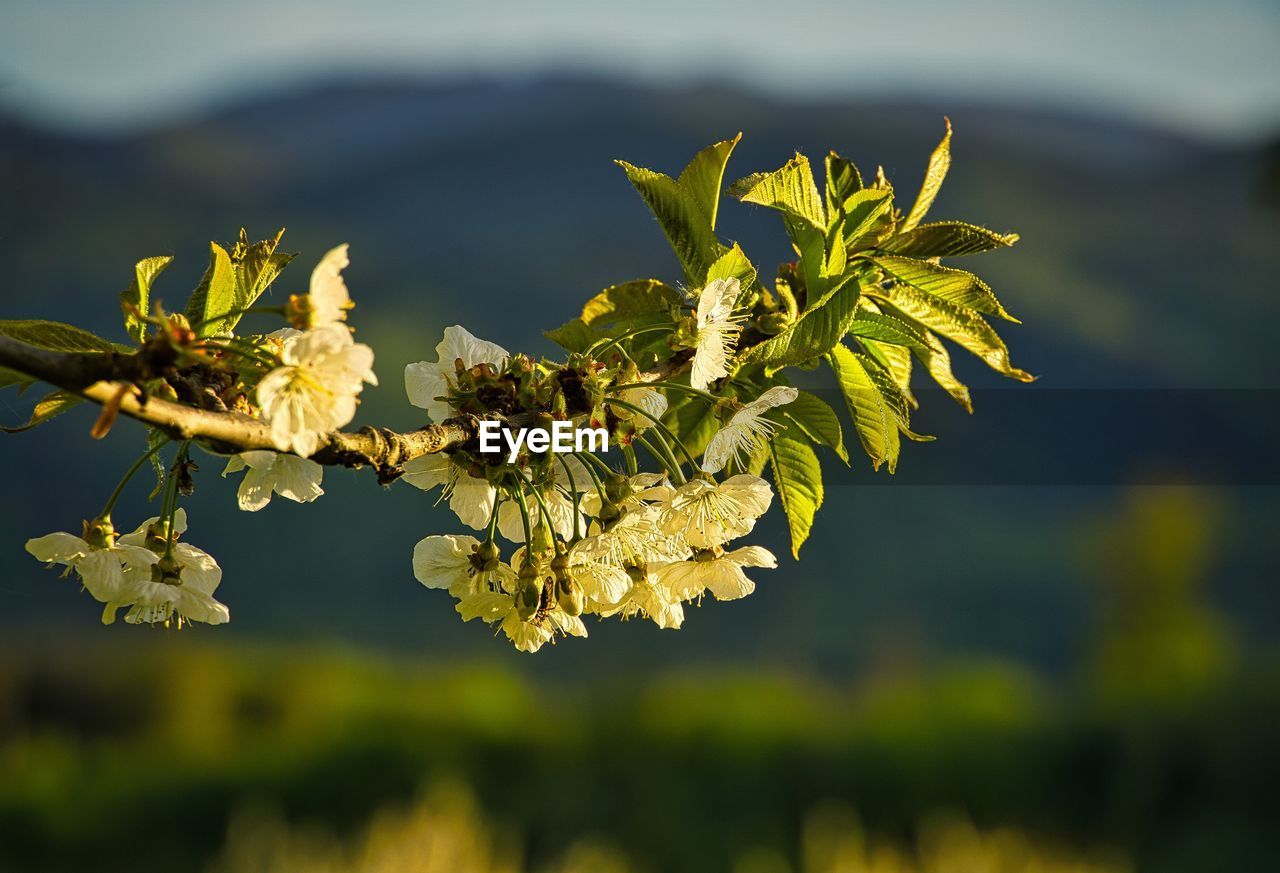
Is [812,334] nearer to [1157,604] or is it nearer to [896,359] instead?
[896,359]

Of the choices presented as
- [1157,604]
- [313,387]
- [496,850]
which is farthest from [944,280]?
[1157,604]

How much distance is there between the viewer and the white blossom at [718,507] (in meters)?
0.52

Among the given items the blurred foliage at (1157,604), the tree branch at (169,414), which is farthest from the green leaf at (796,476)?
the blurred foliage at (1157,604)

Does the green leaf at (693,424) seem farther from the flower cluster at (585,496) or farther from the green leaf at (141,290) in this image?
the green leaf at (141,290)

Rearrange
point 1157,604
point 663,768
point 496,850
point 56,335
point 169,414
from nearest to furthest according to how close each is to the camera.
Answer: point 169,414
point 56,335
point 496,850
point 663,768
point 1157,604

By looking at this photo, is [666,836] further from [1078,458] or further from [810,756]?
[1078,458]

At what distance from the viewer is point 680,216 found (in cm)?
56

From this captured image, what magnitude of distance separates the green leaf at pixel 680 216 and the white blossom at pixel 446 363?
0.11 m

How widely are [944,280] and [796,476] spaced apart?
0.13 meters

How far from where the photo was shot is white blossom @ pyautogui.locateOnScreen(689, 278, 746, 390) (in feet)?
1.67

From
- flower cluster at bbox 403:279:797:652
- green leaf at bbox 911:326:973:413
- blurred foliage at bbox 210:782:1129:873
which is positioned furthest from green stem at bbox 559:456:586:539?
blurred foliage at bbox 210:782:1129:873

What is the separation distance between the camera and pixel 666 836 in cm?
378

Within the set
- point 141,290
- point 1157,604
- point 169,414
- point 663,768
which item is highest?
point 1157,604

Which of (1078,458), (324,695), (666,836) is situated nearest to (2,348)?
(666,836)
